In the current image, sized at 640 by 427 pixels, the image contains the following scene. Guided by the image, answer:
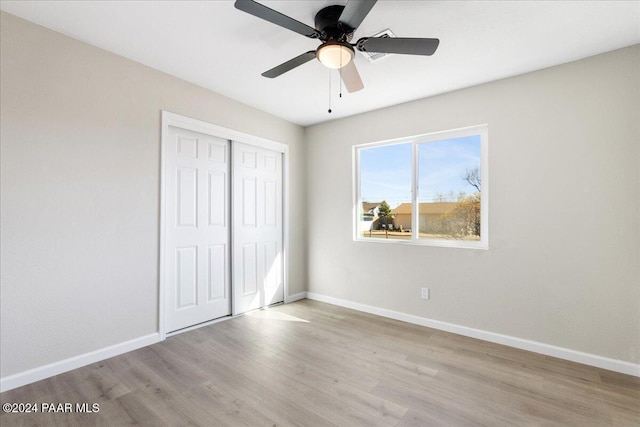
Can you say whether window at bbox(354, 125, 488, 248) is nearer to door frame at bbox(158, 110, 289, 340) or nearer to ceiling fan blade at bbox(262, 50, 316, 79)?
door frame at bbox(158, 110, 289, 340)

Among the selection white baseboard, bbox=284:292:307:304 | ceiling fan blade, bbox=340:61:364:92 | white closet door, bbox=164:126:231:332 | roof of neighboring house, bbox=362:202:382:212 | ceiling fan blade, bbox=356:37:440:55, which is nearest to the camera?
ceiling fan blade, bbox=356:37:440:55

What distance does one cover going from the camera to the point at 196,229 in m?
3.20

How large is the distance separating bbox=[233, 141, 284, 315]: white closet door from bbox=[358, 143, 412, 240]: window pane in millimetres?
1205

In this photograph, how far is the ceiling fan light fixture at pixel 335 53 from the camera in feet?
6.06

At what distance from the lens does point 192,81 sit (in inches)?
119

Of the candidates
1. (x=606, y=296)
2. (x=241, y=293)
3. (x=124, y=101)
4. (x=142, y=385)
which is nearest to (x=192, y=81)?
(x=124, y=101)

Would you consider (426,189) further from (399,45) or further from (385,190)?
(399,45)

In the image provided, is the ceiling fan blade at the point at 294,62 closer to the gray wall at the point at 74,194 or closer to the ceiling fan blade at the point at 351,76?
the ceiling fan blade at the point at 351,76

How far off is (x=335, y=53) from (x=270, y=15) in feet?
1.58

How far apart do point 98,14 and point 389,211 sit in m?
3.25

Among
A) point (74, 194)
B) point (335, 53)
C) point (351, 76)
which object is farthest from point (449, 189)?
point (74, 194)

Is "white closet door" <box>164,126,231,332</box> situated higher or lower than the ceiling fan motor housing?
lower

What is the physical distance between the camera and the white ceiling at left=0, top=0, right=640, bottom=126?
193cm

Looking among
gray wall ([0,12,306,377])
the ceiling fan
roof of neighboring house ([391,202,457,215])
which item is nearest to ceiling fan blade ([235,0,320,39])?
the ceiling fan
